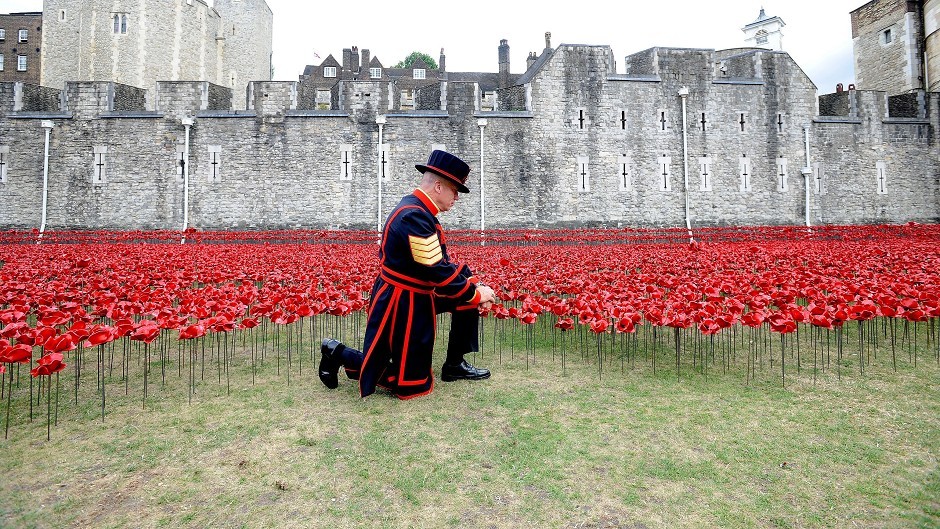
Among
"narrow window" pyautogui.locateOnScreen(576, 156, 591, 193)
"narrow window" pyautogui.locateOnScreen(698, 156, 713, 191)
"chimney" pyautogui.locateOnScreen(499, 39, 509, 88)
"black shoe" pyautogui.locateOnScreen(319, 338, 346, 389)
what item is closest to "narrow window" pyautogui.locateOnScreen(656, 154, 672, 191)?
"narrow window" pyautogui.locateOnScreen(698, 156, 713, 191)

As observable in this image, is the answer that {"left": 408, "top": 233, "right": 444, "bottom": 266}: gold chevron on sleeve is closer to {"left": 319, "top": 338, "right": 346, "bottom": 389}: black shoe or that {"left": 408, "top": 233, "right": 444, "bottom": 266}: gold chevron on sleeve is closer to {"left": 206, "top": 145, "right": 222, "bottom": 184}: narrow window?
{"left": 319, "top": 338, "right": 346, "bottom": 389}: black shoe

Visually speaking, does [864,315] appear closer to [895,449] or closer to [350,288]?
[895,449]

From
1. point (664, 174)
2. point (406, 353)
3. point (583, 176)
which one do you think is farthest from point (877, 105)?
point (406, 353)

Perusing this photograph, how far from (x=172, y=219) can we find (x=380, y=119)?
9.41 meters

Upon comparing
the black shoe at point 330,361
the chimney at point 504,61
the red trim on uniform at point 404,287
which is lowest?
the black shoe at point 330,361

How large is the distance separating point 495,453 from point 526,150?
19.1 meters

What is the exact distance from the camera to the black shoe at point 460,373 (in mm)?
4270

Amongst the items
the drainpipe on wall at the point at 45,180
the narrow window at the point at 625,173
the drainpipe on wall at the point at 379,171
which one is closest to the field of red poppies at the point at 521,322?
the drainpipe on wall at the point at 379,171

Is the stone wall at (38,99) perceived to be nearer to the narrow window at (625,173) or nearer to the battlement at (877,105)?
the narrow window at (625,173)

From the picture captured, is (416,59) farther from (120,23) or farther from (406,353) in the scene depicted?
(406,353)

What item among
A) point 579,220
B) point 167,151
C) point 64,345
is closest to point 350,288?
point 64,345

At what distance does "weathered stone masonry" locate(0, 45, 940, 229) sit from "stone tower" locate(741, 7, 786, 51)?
23.0m

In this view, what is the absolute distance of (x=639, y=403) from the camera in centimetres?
371

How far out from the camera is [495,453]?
9.70 feet
